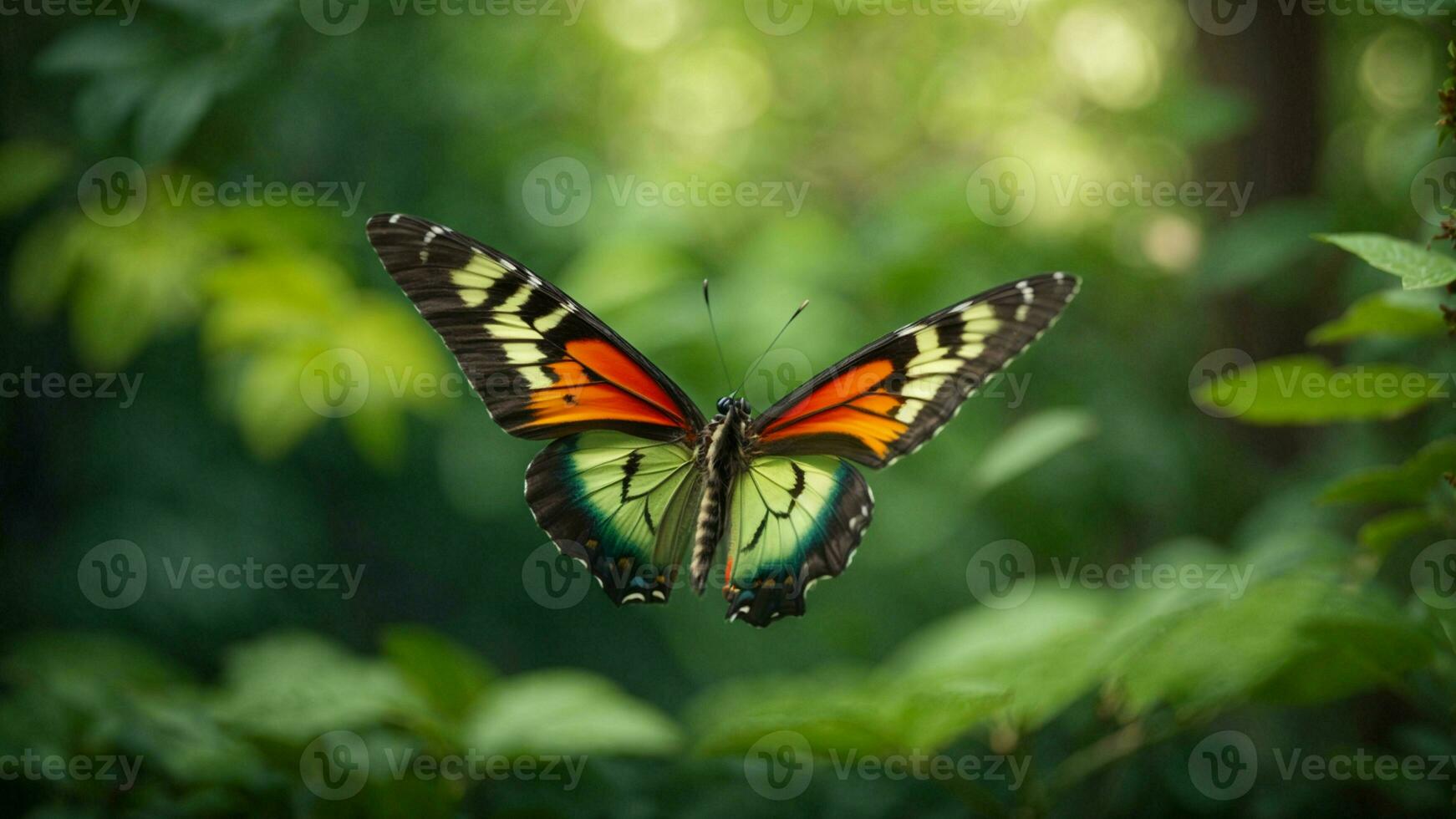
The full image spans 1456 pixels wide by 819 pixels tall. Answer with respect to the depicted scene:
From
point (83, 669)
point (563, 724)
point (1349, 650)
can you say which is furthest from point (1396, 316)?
point (83, 669)

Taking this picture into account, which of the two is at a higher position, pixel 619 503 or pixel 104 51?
pixel 104 51

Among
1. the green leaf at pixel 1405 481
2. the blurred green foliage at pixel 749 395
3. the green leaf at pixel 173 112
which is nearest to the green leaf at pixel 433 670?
the blurred green foliage at pixel 749 395

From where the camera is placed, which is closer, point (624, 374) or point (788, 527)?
point (624, 374)

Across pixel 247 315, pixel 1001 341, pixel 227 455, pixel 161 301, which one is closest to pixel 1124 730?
pixel 1001 341

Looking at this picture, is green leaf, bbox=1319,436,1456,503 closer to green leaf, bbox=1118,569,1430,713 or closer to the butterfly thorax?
green leaf, bbox=1118,569,1430,713

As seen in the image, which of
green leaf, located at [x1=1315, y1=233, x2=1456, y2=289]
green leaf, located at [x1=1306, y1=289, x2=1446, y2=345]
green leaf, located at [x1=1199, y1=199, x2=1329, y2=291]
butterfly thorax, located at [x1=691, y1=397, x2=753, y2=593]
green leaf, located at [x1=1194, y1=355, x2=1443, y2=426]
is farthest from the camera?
green leaf, located at [x1=1199, y1=199, x2=1329, y2=291]

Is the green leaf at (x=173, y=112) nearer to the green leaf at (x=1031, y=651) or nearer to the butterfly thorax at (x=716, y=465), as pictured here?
the butterfly thorax at (x=716, y=465)

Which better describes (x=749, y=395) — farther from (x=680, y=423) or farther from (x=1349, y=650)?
(x=1349, y=650)

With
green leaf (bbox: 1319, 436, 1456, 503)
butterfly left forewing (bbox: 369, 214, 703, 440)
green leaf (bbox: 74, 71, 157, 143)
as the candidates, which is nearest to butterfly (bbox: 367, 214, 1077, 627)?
butterfly left forewing (bbox: 369, 214, 703, 440)
